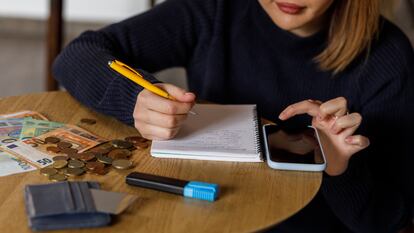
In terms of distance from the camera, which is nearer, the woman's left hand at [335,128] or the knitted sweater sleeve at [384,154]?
the woman's left hand at [335,128]

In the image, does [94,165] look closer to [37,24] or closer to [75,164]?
[75,164]

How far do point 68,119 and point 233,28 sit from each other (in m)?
0.48

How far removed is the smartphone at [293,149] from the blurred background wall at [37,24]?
1.84 m

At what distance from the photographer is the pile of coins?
2.70ft

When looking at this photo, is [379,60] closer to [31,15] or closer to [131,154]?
[131,154]

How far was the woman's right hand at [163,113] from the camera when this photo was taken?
92cm

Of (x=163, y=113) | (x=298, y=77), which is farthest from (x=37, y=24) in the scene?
(x=163, y=113)

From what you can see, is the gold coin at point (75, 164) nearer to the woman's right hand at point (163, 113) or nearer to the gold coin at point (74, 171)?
the gold coin at point (74, 171)

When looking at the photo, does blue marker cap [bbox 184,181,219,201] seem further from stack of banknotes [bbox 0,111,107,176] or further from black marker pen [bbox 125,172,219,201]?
stack of banknotes [bbox 0,111,107,176]

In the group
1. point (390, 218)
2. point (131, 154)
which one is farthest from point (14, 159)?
point (390, 218)

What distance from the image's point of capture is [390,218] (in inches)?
43.9

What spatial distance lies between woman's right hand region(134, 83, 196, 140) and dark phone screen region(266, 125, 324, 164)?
148 mm

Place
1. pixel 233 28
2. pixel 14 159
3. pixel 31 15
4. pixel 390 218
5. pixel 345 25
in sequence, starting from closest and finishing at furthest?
1. pixel 14 159
2. pixel 390 218
3. pixel 345 25
4. pixel 233 28
5. pixel 31 15

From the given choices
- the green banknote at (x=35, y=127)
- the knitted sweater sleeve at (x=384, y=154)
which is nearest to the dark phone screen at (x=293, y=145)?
the knitted sweater sleeve at (x=384, y=154)
